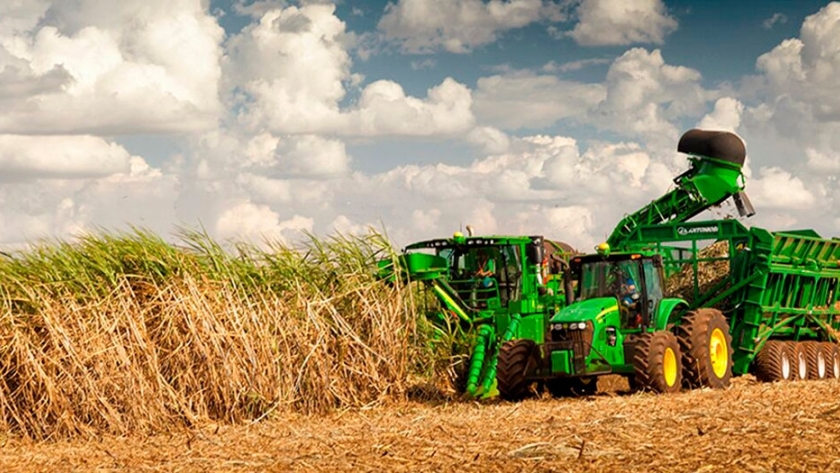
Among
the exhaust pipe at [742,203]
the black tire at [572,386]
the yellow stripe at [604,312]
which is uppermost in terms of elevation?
the exhaust pipe at [742,203]

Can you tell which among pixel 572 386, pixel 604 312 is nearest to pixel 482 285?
pixel 572 386

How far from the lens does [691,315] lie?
1553 centimetres

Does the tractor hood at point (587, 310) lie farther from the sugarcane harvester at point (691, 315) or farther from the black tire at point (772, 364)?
the black tire at point (772, 364)

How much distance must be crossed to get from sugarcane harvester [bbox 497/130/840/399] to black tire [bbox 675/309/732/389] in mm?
14

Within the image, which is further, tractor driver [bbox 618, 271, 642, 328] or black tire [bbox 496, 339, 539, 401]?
tractor driver [bbox 618, 271, 642, 328]

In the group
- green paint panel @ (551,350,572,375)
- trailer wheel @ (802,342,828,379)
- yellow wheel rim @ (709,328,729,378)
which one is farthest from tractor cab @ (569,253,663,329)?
trailer wheel @ (802,342,828,379)

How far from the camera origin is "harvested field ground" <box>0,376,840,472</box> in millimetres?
8758

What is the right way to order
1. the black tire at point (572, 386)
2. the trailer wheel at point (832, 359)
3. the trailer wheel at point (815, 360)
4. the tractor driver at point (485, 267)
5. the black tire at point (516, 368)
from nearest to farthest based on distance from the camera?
1. the black tire at point (516, 368)
2. the black tire at point (572, 386)
3. the tractor driver at point (485, 267)
4. the trailer wheel at point (815, 360)
5. the trailer wheel at point (832, 359)

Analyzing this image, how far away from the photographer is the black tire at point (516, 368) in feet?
48.2

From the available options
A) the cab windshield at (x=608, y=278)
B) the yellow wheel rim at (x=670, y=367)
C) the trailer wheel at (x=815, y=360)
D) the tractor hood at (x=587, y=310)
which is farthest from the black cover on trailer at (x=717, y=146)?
the yellow wheel rim at (x=670, y=367)

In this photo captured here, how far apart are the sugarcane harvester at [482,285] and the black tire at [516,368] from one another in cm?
83

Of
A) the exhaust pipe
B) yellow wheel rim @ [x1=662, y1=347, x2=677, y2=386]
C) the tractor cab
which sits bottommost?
yellow wheel rim @ [x1=662, y1=347, x2=677, y2=386]

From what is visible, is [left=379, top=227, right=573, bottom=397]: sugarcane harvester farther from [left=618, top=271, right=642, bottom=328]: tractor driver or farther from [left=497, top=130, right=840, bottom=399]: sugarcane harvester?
[left=618, top=271, right=642, bottom=328]: tractor driver

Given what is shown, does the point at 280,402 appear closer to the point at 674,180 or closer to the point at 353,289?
the point at 353,289
